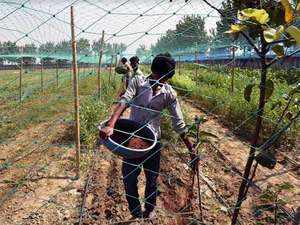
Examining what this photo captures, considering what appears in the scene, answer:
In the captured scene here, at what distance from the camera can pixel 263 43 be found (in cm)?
175

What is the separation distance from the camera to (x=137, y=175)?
3344 mm

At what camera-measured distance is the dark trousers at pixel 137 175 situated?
3287 millimetres

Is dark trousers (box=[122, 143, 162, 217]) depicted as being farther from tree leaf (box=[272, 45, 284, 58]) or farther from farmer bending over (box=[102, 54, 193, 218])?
tree leaf (box=[272, 45, 284, 58])

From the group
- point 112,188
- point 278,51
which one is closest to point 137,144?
point 112,188

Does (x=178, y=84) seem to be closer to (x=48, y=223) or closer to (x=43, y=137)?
(x=43, y=137)

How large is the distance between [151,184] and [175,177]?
4.24 feet

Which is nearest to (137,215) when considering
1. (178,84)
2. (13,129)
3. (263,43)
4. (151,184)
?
(151,184)

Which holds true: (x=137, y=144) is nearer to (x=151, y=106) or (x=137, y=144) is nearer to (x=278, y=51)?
(x=151, y=106)

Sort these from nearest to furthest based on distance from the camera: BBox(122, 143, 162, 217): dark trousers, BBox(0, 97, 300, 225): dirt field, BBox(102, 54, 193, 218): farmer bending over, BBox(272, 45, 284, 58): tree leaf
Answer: BBox(272, 45, 284, 58): tree leaf, BBox(102, 54, 193, 218): farmer bending over, BBox(122, 143, 162, 217): dark trousers, BBox(0, 97, 300, 225): dirt field

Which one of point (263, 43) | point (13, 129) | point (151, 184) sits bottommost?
point (13, 129)

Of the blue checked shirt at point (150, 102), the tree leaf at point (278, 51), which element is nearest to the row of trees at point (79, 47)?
the blue checked shirt at point (150, 102)

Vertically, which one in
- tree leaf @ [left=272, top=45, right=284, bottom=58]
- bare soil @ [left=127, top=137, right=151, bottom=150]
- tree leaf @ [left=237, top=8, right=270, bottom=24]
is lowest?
bare soil @ [left=127, top=137, right=151, bottom=150]

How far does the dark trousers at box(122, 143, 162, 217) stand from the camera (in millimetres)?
3287

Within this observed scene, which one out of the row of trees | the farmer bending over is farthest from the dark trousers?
the row of trees
